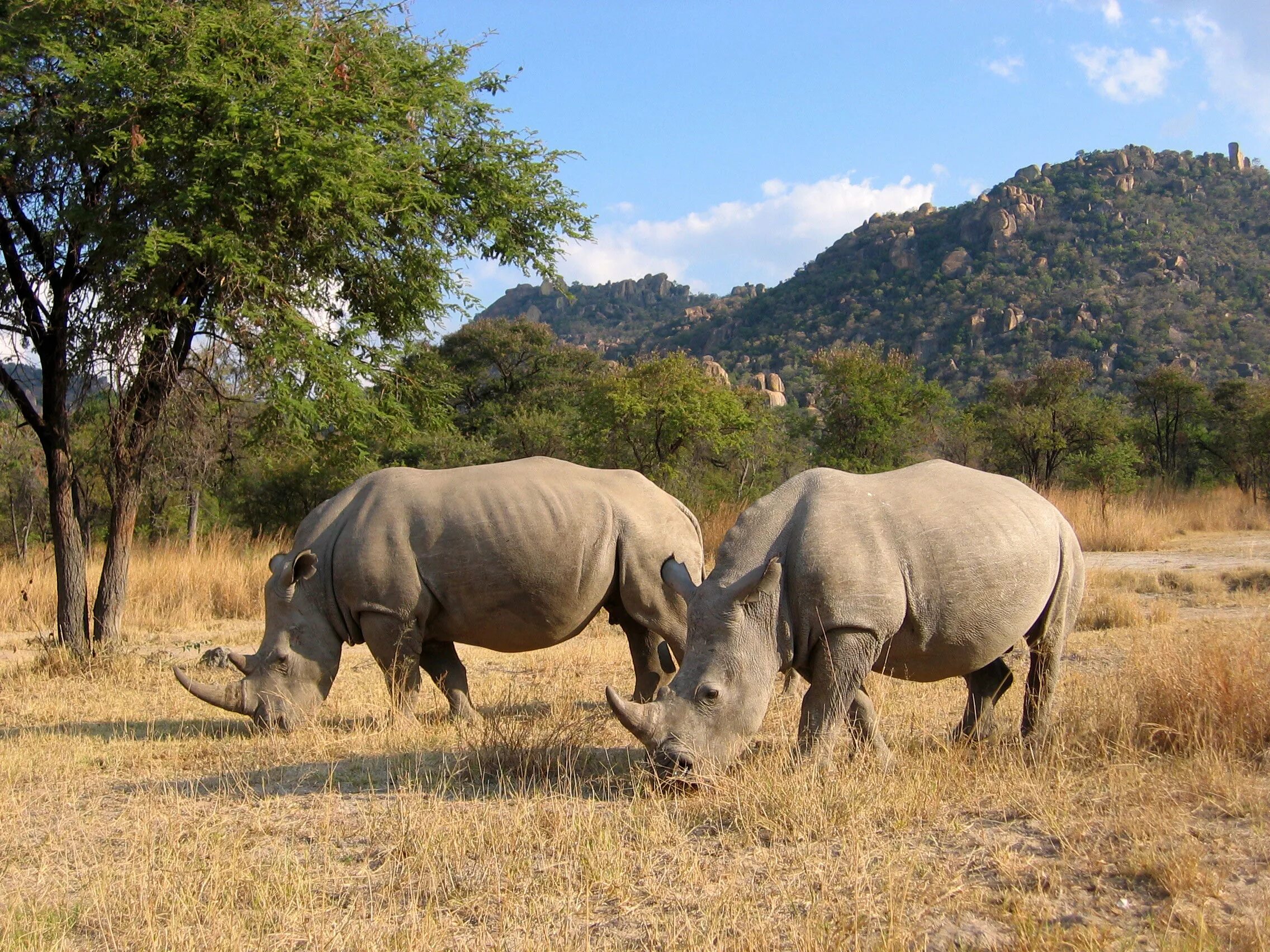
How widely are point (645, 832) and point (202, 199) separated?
Result: 22.5ft

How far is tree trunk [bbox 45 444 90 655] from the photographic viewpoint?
32.6ft

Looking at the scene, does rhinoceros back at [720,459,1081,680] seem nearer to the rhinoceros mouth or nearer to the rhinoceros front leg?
the rhinoceros front leg

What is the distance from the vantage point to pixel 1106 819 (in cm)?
443

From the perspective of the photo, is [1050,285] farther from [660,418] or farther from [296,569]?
[296,569]

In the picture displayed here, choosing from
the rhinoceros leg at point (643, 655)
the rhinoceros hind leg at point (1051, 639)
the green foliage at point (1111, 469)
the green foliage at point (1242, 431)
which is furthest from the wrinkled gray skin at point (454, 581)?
the green foliage at point (1242, 431)

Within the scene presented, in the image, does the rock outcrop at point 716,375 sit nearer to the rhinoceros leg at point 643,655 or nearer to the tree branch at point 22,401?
the tree branch at point 22,401

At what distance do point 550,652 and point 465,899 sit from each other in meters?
7.08

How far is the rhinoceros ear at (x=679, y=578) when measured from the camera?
18.2ft

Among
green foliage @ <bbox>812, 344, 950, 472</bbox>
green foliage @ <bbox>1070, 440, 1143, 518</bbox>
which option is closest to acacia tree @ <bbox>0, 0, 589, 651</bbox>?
green foliage @ <bbox>812, 344, 950, 472</bbox>

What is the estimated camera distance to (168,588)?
14.5 metres

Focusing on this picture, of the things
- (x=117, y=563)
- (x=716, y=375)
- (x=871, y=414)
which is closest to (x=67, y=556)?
(x=117, y=563)

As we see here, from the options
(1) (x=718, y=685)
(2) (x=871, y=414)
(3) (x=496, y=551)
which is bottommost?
(1) (x=718, y=685)

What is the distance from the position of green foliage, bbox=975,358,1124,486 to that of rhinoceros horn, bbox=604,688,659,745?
23625 mm

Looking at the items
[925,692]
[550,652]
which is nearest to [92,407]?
[550,652]
